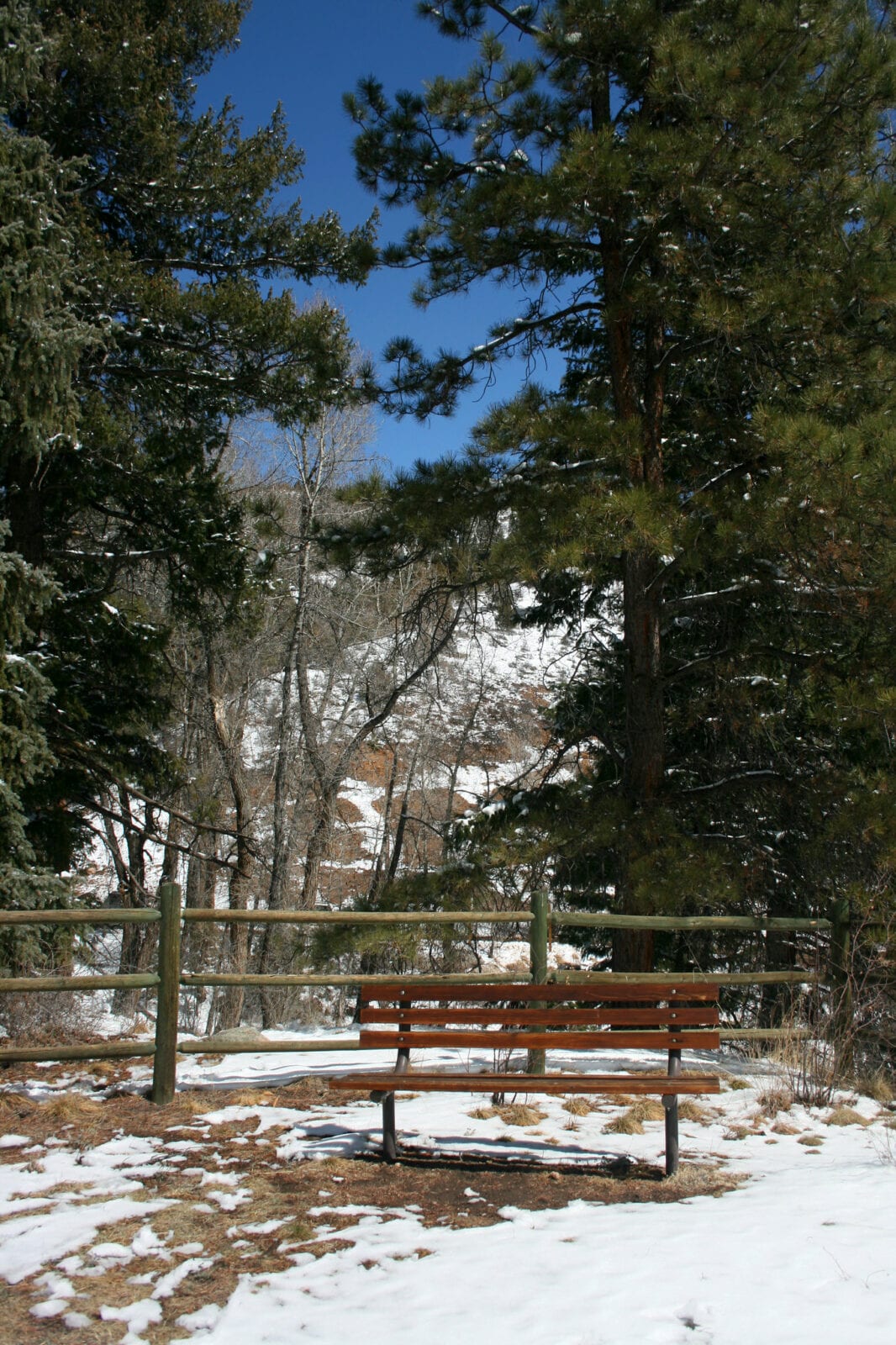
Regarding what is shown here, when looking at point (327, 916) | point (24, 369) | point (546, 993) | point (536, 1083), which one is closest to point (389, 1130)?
point (536, 1083)

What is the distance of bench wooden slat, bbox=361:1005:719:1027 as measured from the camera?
4.93 m

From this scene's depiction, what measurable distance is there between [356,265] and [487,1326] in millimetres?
8752

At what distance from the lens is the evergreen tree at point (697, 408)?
7.04 metres

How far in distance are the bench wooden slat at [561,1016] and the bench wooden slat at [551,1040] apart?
64 mm

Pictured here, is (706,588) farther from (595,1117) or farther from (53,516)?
(53,516)

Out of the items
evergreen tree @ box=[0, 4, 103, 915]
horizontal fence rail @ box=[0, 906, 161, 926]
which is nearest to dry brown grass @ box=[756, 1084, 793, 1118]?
horizontal fence rail @ box=[0, 906, 161, 926]

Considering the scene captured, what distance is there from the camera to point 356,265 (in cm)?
950

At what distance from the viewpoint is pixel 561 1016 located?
17.4 ft

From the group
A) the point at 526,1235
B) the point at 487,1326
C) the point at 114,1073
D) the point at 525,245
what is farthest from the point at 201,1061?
the point at 525,245

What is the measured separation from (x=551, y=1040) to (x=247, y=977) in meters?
2.26

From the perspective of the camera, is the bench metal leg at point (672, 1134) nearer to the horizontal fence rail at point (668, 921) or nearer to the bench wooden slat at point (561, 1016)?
the bench wooden slat at point (561, 1016)

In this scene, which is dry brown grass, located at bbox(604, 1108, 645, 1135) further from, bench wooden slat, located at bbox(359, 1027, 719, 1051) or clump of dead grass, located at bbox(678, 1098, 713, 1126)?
bench wooden slat, located at bbox(359, 1027, 719, 1051)

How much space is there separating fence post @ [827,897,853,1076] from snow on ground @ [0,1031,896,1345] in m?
0.64

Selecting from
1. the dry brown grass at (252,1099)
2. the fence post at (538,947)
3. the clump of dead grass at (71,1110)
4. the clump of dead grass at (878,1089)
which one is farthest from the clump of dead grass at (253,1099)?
the clump of dead grass at (878,1089)
